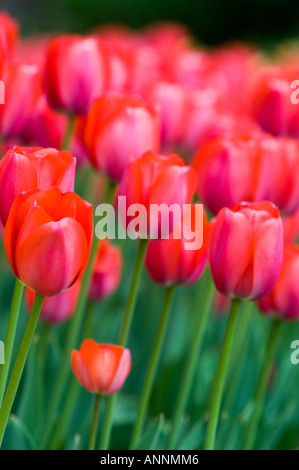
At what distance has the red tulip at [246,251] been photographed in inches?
25.6

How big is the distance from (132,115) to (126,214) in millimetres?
175

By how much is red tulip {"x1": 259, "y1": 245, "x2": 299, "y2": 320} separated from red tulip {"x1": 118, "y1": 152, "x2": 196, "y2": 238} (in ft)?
0.64

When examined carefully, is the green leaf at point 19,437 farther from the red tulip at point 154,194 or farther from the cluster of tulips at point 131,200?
the red tulip at point 154,194

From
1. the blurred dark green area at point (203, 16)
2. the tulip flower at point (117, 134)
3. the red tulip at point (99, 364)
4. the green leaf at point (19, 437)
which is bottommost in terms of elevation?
the green leaf at point (19, 437)

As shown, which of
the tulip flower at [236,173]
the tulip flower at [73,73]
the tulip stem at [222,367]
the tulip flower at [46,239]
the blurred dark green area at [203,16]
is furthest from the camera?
the blurred dark green area at [203,16]

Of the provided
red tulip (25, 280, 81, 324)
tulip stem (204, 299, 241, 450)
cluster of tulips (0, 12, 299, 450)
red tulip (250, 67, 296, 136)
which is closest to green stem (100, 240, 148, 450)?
cluster of tulips (0, 12, 299, 450)

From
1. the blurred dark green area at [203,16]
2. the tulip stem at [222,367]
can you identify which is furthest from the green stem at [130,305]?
the blurred dark green area at [203,16]

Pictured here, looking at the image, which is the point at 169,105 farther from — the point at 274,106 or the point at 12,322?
the point at 12,322

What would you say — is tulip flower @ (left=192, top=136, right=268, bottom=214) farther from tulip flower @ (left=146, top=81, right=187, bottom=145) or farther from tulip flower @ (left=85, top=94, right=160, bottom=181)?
tulip flower @ (left=146, top=81, right=187, bottom=145)

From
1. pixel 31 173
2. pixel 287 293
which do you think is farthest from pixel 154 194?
pixel 287 293

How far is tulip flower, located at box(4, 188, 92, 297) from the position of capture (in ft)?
1.82

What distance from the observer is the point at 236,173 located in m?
0.80

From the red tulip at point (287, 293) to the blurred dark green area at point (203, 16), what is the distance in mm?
6132

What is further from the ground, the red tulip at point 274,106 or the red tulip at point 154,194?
the red tulip at point 274,106
